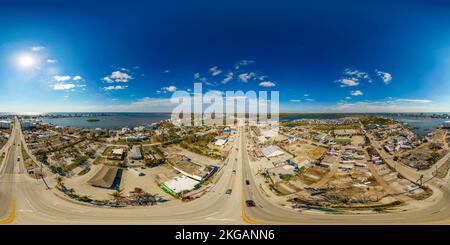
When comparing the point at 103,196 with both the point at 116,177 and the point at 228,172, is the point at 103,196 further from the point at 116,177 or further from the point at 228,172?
the point at 228,172

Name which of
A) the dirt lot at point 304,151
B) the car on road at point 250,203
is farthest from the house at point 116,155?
the dirt lot at point 304,151

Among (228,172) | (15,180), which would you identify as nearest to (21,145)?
(15,180)

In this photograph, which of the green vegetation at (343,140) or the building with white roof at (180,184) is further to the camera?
the green vegetation at (343,140)

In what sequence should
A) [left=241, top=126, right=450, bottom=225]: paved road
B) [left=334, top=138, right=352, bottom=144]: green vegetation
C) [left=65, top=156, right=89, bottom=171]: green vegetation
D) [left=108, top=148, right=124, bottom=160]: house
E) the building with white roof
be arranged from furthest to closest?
[left=334, top=138, right=352, bottom=144]: green vegetation < [left=108, top=148, right=124, bottom=160]: house < [left=65, top=156, right=89, bottom=171]: green vegetation < the building with white roof < [left=241, top=126, right=450, bottom=225]: paved road

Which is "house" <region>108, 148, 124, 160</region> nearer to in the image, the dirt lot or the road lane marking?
the road lane marking

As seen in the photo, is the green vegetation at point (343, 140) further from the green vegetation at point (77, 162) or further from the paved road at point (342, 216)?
the green vegetation at point (77, 162)

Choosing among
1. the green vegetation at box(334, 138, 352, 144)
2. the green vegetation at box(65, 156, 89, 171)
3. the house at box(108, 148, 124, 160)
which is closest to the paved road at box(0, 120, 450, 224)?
the green vegetation at box(65, 156, 89, 171)

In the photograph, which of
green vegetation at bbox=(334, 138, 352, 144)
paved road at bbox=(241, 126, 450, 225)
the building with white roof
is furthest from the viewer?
green vegetation at bbox=(334, 138, 352, 144)

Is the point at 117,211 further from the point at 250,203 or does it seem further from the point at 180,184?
the point at 250,203
